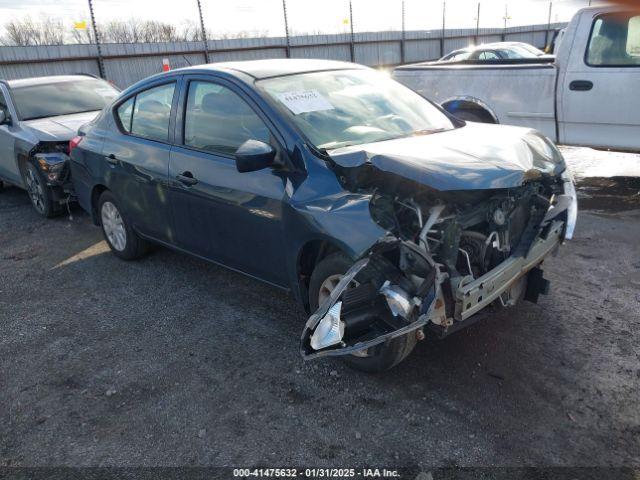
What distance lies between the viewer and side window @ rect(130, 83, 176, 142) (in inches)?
170

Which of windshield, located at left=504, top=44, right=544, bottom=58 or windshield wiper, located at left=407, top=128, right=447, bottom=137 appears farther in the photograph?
windshield, located at left=504, top=44, right=544, bottom=58

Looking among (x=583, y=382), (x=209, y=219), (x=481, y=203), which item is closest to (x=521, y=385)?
(x=583, y=382)

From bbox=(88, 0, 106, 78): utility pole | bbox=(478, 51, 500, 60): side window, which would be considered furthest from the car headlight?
bbox=(88, 0, 106, 78): utility pole

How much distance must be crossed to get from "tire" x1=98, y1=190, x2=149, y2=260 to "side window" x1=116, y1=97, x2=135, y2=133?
0.68 m

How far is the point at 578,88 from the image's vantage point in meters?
6.30

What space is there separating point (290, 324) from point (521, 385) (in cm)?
162

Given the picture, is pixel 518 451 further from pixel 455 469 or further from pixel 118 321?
pixel 118 321

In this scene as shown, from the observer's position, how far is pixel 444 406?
2.98 metres

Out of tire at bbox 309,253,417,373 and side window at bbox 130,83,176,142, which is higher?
side window at bbox 130,83,176,142

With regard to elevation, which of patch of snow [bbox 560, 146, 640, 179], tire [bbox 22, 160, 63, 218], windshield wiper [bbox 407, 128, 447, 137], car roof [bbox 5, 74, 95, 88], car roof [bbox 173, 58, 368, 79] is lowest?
patch of snow [bbox 560, 146, 640, 179]

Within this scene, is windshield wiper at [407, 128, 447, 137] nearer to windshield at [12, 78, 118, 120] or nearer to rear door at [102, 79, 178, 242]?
rear door at [102, 79, 178, 242]

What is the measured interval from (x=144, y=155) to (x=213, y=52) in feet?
43.6

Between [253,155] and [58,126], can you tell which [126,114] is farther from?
[58,126]

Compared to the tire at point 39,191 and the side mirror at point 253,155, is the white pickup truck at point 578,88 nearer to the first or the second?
the side mirror at point 253,155
